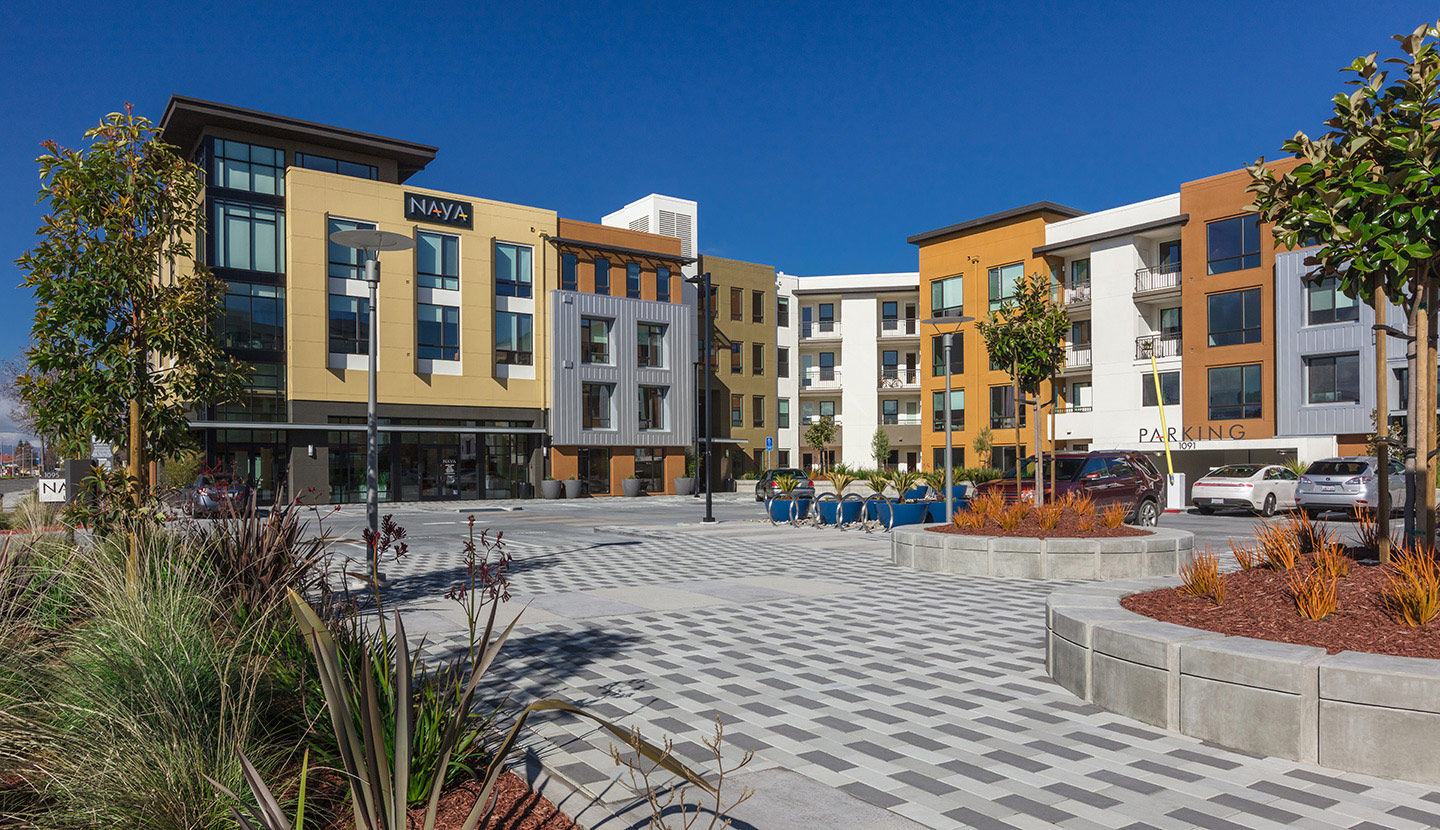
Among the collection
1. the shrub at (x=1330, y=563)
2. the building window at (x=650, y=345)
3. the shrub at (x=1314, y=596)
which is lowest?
the shrub at (x=1314, y=596)

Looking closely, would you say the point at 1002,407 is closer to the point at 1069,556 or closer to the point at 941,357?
the point at 941,357

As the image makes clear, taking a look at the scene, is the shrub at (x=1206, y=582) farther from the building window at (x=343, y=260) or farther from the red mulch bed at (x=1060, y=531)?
the building window at (x=343, y=260)

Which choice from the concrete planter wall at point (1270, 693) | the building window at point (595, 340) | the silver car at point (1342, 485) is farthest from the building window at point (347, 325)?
the concrete planter wall at point (1270, 693)

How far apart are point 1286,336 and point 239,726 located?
40.0 meters

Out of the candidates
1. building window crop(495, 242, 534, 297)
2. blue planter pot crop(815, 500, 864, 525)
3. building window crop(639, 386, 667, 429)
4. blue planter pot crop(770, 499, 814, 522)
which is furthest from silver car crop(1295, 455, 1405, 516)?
building window crop(495, 242, 534, 297)

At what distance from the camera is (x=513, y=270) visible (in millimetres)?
44156

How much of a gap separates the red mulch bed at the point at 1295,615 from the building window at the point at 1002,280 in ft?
132

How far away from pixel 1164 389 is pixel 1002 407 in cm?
792

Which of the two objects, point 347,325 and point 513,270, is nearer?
point 347,325

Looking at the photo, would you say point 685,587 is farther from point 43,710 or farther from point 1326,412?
point 1326,412

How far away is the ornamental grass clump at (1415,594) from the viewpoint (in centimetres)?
523

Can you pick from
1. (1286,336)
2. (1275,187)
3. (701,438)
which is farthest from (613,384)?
(1275,187)

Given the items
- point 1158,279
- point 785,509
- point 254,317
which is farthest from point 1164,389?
point 254,317

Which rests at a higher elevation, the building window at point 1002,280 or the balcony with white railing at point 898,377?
the building window at point 1002,280
